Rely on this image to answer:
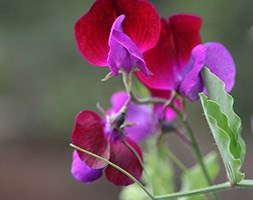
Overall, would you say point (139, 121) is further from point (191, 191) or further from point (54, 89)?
point (54, 89)

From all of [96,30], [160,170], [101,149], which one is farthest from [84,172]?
[160,170]

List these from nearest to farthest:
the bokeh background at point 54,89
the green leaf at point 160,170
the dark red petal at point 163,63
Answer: the dark red petal at point 163,63, the green leaf at point 160,170, the bokeh background at point 54,89

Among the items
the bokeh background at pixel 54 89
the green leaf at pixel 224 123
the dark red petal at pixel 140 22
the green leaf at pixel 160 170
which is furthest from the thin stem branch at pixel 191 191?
the bokeh background at pixel 54 89

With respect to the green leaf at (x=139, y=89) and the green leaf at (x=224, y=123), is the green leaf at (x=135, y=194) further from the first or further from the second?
the green leaf at (x=224, y=123)

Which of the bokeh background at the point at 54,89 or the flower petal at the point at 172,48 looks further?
the bokeh background at the point at 54,89

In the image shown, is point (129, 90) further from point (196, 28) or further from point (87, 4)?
point (87, 4)

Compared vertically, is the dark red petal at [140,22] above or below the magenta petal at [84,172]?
above

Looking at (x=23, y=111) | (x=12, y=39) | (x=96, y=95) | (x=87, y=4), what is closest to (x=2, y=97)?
(x=23, y=111)
